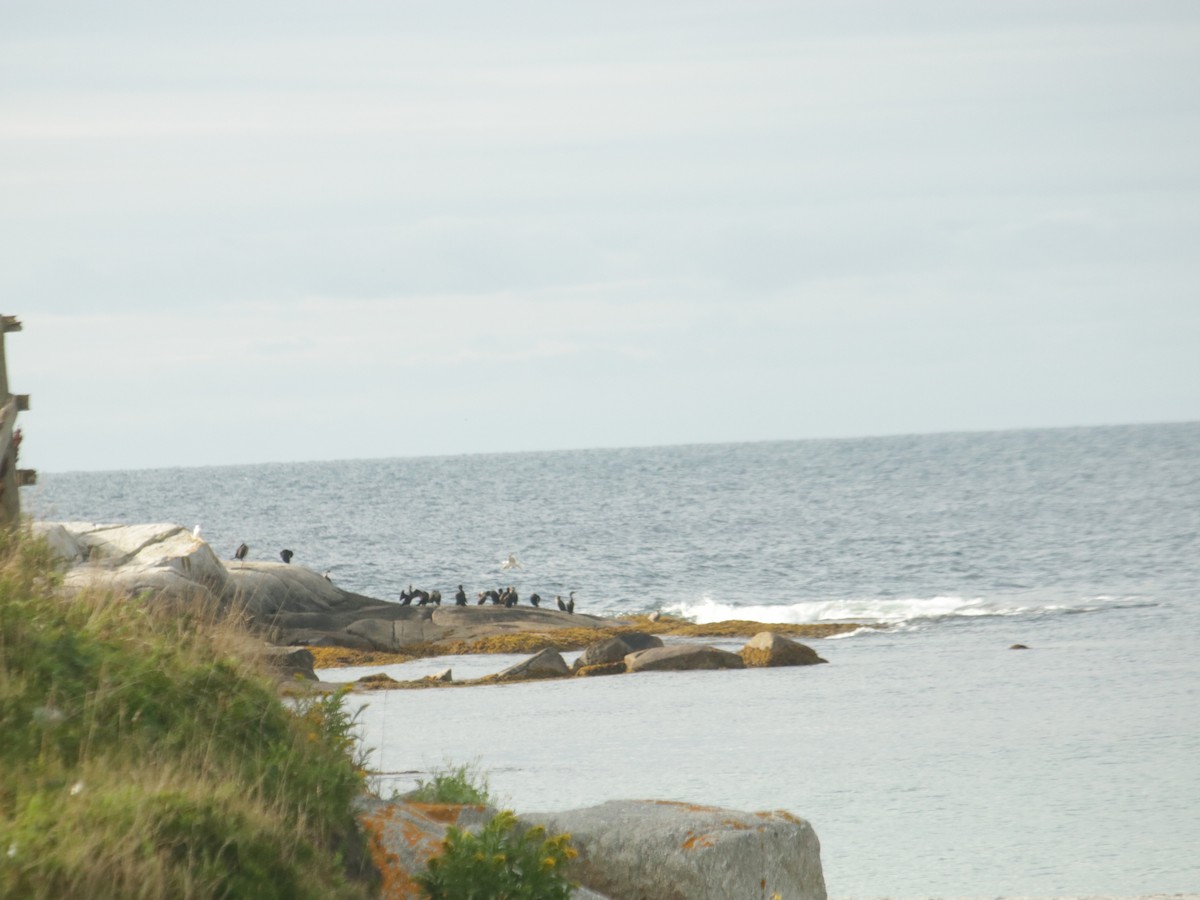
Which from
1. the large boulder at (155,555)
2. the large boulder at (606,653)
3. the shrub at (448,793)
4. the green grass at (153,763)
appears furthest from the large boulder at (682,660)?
the green grass at (153,763)

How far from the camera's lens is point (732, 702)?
22359 millimetres

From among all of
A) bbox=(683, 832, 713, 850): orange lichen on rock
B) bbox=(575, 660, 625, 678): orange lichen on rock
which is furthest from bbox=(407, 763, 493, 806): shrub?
bbox=(575, 660, 625, 678): orange lichen on rock

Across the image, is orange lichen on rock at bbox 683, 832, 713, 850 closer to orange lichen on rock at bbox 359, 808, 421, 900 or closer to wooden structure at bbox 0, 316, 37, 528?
orange lichen on rock at bbox 359, 808, 421, 900

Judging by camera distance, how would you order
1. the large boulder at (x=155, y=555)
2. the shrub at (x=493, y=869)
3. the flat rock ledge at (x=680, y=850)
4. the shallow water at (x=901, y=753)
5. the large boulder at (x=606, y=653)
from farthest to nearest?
the large boulder at (x=606, y=653) → the large boulder at (x=155, y=555) → the shallow water at (x=901, y=753) → the flat rock ledge at (x=680, y=850) → the shrub at (x=493, y=869)

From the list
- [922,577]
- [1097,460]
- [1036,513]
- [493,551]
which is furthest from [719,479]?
[922,577]

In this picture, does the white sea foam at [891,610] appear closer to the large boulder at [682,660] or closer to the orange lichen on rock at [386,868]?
the large boulder at [682,660]

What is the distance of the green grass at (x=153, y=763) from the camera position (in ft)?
19.8

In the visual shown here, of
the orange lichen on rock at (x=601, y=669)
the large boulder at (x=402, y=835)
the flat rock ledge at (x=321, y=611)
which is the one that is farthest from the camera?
the orange lichen on rock at (x=601, y=669)

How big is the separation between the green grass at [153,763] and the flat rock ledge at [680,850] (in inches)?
34.8

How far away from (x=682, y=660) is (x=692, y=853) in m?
17.9

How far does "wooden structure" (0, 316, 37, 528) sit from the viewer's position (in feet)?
32.8

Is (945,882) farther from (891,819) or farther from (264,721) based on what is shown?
(264,721)

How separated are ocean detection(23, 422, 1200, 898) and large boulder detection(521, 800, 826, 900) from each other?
2.29 meters

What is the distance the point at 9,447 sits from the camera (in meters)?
10.2
